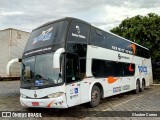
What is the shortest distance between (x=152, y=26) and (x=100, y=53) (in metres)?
17.2

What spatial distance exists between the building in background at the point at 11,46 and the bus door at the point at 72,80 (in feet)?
52.5

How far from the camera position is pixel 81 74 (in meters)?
10.5

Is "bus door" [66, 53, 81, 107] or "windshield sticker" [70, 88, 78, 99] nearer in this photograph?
"bus door" [66, 53, 81, 107]

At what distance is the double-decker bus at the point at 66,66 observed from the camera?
9336 mm

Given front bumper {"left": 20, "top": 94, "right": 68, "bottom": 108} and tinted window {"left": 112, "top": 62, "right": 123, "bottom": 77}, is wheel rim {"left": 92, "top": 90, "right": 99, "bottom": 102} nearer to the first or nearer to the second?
front bumper {"left": 20, "top": 94, "right": 68, "bottom": 108}

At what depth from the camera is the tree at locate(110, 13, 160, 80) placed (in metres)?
27.5

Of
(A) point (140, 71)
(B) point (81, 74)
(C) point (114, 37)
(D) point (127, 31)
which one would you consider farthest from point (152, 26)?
(B) point (81, 74)

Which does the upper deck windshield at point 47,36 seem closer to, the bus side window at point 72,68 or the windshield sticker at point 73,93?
the bus side window at point 72,68

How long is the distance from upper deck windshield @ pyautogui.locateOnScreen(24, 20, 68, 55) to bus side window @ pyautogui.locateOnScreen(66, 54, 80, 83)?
0.77 m

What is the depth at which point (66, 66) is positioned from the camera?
9516 mm

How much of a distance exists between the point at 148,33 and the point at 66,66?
20119mm

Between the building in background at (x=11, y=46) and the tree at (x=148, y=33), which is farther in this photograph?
the tree at (x=148, y=33)

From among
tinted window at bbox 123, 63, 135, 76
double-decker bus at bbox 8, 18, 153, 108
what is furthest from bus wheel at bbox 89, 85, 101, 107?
tinted window at bbox 123, 63, 135, 76

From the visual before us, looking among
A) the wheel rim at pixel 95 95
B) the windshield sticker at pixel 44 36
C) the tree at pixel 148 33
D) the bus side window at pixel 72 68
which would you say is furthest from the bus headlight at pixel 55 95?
the tree at pixel 148 33
